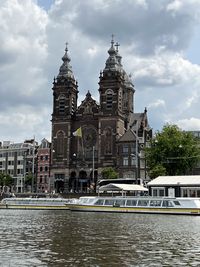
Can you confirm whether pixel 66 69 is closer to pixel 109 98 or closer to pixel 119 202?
pixel 109 98

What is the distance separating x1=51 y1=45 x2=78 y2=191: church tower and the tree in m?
39.2

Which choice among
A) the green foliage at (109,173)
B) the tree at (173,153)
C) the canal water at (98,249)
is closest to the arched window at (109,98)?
the green foliage at (109,173)

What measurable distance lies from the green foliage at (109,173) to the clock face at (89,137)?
1585 cm

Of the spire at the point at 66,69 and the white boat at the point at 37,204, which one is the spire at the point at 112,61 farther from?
the white boat at the point at 37,204

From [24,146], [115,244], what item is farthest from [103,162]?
[115,244]

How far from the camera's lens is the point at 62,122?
142750mm

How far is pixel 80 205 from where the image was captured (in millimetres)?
73062

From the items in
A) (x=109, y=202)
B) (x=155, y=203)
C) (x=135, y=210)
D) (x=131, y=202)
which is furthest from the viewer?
(x=109, y=202)

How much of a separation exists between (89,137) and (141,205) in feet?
245

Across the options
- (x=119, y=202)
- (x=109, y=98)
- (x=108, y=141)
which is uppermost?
(x=109, y=98)

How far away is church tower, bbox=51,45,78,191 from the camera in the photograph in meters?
140

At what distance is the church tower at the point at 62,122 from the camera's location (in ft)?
461

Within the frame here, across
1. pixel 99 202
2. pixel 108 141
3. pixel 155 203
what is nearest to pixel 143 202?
pixel 155 203

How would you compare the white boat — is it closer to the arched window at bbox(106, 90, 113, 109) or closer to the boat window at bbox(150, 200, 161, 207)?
the boat window at bbox(150, 200, 161, 207)
